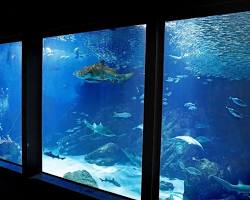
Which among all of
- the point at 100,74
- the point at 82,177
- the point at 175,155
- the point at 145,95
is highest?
the point at 100,74

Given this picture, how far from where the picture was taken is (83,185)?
245 centimetres

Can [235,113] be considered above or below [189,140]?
above

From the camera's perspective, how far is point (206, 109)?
1.81 meters

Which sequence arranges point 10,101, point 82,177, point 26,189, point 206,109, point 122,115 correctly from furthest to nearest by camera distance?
point 10,101 → point 26,189 → point 82,177 → point 122,115 → point 206,109

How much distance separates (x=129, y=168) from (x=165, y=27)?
3.77ft

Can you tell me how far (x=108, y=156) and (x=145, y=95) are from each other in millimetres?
671

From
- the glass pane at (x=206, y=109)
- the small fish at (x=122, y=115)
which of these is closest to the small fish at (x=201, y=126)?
the glass pane at (x=206, y=109)

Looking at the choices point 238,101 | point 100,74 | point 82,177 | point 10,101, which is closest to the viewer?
point 238,101

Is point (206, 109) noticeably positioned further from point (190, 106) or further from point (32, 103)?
point (32, 103)

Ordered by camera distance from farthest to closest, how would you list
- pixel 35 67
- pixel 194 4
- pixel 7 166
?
pixel 7 166 → pixel 35 67 → pixel 194 4

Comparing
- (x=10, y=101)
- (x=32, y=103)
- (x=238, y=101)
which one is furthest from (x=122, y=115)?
(x=10, y=101)

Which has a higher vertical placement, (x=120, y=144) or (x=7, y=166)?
(x=120, y=144)

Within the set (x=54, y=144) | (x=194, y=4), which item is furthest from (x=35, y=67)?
(x=194, y=4)

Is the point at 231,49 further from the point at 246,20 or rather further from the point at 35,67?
the point at 35,67
